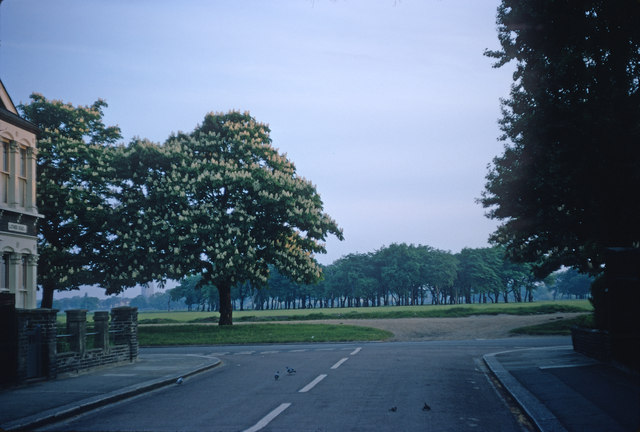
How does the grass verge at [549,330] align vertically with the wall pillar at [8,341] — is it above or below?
below

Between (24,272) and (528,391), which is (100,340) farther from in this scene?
(528,391)

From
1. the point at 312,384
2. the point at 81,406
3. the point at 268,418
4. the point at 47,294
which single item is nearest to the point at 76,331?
the point at 81,406

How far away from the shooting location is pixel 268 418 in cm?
852

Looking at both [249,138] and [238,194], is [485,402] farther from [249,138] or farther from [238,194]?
[249,138]

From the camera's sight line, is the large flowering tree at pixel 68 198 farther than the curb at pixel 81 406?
Yes

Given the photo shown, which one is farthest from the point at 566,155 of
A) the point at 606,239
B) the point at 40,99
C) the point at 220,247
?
the point at 40,99

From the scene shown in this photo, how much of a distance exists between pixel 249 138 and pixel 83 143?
12.9m

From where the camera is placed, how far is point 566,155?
13625 millimetres

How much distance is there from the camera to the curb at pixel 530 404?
295 inches

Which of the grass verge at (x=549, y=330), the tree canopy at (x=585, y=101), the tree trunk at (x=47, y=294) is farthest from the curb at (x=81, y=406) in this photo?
the tree trunk at (x=47, y=294)

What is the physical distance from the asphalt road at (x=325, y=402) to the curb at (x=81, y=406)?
227 millimetres

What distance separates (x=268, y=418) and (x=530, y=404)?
4.29m

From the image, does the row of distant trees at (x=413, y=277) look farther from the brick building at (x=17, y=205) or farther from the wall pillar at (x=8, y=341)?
the wall pillar at (x=8, y=341)

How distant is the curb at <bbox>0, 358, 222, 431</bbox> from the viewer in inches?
334
